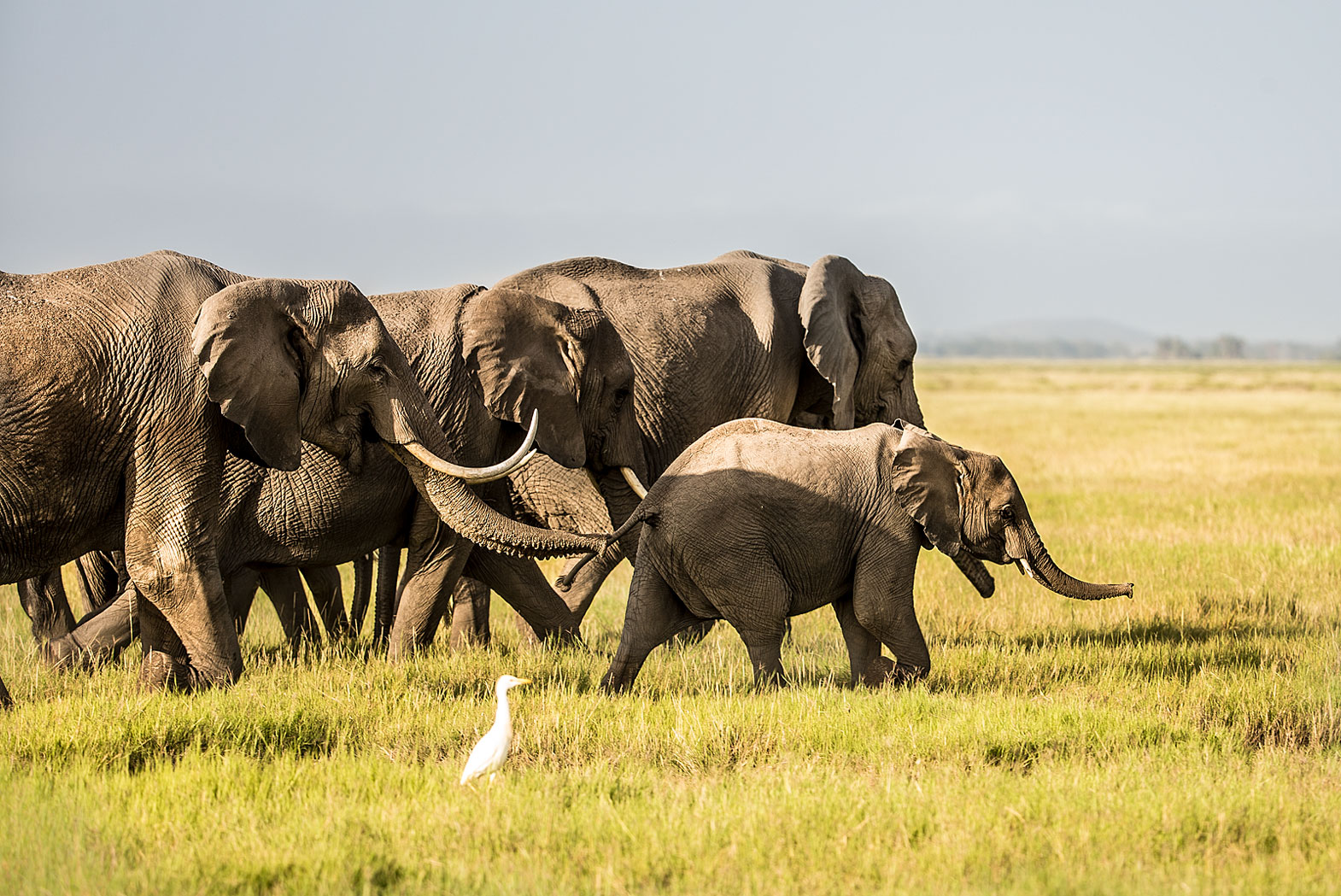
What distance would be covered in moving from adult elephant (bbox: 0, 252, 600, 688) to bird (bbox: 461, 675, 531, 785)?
1.71 m

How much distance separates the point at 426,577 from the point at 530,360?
140cm

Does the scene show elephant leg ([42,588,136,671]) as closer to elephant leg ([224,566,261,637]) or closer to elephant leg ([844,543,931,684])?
elephant leg ([224,566,261,637])

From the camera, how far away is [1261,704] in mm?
6949

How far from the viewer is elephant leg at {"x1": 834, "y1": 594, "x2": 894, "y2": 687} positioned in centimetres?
747

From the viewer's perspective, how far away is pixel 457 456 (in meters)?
8.23

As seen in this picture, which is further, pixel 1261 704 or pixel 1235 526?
pixel 1235 526

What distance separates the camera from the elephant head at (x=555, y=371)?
27.0 ft

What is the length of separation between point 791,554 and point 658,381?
2.88 metres

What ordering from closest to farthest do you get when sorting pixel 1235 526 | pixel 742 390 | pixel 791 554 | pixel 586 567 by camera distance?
pixel 791 554 → pixel 586 567 → pixel 742 390 → pixel 1235 526

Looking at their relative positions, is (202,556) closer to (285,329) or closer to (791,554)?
(285,329)

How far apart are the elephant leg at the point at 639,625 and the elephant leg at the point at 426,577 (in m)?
1.37

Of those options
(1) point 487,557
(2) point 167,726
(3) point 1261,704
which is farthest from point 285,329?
(3) point 1261,704

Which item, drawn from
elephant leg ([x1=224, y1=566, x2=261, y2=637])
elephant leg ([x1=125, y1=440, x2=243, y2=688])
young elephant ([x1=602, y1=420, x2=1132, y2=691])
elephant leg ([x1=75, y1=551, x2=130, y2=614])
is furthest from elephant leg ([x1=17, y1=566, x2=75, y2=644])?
young elephant ([x1=602, y1=420, x2=1132, y2=691])

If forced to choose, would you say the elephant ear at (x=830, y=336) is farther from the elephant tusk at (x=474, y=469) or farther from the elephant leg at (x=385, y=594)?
the elephant tusk at (x=474, y=469)
